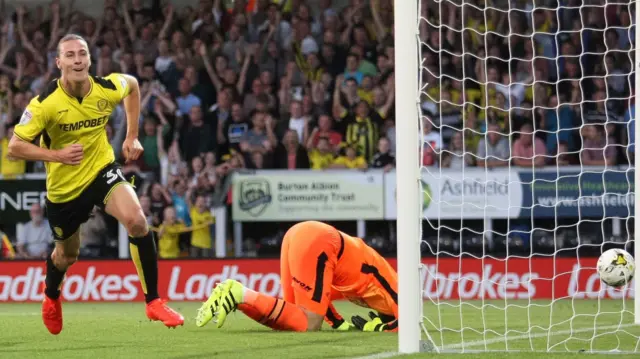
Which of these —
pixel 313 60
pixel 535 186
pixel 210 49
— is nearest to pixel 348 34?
pixel 313 60

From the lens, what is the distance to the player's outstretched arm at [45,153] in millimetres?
6945

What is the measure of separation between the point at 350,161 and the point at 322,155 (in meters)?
0.41

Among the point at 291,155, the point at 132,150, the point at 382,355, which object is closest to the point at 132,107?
the point at 132,150

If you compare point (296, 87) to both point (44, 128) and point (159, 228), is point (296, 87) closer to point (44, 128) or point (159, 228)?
point (159, 228)

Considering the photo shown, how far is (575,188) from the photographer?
1396 centimetres

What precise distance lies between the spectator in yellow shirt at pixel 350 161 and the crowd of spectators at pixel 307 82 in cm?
2

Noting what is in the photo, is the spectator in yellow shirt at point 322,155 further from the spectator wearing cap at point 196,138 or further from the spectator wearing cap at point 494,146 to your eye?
the spectator wearing cap at point 494,146

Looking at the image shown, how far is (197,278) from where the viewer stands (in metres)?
13.8

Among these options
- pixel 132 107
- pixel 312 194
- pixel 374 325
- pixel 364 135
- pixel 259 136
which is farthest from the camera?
pixel 259 136

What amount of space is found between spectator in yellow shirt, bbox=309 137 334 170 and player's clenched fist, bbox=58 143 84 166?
7779 mm

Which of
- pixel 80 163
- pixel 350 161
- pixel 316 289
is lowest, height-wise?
pixel 316 289

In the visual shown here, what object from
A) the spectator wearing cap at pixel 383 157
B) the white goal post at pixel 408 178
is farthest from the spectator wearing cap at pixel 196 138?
the white goal post at pixel 408 178

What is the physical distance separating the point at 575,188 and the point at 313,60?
4353mm

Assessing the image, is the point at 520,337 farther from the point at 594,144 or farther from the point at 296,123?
the point at 296,123
